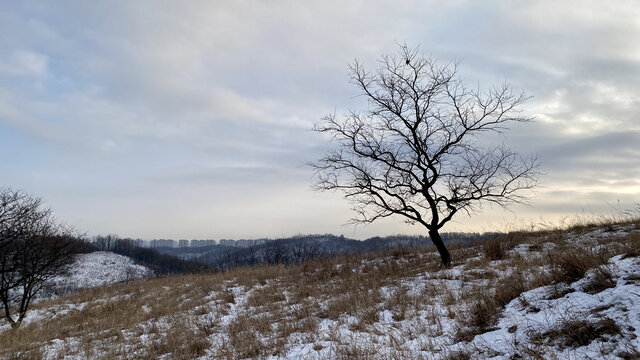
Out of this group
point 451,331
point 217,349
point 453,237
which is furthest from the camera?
point 453,237

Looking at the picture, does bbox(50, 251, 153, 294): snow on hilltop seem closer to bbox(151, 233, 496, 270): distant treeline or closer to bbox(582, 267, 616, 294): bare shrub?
bbox(151, 233, 496, 270): distant treeline

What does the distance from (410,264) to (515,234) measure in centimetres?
519

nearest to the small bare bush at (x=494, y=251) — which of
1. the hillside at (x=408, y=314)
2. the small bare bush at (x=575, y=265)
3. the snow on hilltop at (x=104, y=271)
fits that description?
the hillside at (x=408, y=314)

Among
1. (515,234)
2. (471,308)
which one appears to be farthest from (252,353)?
(515,234)

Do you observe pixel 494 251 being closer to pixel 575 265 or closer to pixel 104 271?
pixel 575 265

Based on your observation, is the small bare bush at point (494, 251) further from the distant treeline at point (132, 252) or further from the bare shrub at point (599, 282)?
the distant treeline at point (132, 252)

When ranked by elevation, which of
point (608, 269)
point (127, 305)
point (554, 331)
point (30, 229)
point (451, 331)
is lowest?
point (127, 305)

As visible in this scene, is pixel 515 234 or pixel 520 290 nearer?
pixel 520 290

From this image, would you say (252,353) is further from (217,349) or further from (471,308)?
(471,308)

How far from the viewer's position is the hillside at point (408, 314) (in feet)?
12.1

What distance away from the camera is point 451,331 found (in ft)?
15.5

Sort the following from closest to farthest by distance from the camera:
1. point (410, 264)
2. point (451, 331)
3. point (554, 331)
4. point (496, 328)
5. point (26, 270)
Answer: point (554, 331) → point (496, 328) → point (451, 331) → point (410, 264) → point (26, 270)

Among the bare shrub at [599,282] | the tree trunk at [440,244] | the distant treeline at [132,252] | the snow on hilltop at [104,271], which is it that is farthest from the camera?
the distant treeline at [132,252]

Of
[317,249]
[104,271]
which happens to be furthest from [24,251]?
[104,271]
